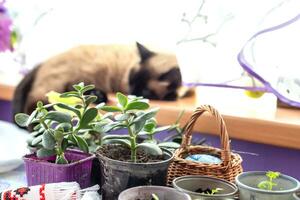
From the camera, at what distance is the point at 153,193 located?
2.25 feet

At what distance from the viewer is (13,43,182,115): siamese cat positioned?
129 centimetres

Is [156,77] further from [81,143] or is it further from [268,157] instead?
[81,143]

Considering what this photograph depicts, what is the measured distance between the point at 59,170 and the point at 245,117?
45 centimetres

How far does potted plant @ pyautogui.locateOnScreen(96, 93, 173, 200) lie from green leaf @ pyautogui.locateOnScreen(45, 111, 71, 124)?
57 millimetres

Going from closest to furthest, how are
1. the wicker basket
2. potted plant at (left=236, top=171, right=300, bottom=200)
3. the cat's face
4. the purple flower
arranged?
1. potted plant at (left=236, top=171, right=300, bottom=200)
2. the wicker basket
3. the cat's face
4. the purple flower

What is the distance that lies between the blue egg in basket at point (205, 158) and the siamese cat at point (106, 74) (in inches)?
18.9

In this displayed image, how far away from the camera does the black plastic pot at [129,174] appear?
71cm

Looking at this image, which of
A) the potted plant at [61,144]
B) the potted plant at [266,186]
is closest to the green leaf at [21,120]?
the potted plant at [61,144]

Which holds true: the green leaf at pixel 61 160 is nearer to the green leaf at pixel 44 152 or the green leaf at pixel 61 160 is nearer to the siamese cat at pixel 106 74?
the green leaf at pixel 44 152

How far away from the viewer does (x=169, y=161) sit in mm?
729

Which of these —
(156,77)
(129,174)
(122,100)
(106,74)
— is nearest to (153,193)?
(129,174)

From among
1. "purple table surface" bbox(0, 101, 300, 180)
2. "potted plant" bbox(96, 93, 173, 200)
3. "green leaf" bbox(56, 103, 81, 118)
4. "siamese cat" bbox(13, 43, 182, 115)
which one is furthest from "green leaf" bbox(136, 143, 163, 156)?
"siamese cat" bbox(13, 43, 182, 115)

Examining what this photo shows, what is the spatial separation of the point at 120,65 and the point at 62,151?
69 centimetres

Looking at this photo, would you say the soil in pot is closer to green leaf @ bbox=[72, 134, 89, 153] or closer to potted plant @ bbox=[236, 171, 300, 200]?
green leaf @ bbox=[72, 134, 89, 153]
